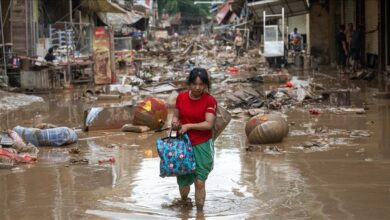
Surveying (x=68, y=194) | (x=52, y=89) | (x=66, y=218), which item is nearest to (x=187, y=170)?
(x=66, y=218)

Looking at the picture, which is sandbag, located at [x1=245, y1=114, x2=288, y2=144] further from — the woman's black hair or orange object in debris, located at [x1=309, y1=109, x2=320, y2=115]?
the woman's black hair

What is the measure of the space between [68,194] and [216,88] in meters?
12.9

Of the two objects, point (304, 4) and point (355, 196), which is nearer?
point (355, 196)

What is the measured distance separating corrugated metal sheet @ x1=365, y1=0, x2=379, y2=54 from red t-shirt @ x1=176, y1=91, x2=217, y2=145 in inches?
687

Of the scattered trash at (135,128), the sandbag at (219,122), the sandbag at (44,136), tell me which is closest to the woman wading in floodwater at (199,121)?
the sandbag at (219,122)

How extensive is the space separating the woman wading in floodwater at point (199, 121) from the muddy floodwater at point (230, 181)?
415 mm

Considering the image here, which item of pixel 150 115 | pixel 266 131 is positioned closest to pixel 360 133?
pixel 266 131

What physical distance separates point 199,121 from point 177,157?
1.26ft

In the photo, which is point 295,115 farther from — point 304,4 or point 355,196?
point 304,4

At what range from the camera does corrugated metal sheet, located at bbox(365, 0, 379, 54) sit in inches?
894

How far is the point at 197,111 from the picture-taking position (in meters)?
5.90

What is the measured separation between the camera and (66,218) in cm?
589

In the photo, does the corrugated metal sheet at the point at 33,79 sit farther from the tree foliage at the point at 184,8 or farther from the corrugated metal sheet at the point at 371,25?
the tree foliage at the point at 184,8

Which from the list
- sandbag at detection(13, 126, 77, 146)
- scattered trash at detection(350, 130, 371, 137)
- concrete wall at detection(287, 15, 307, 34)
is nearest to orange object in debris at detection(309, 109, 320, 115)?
scattered trash at detection(350, 130, 371, 137)
